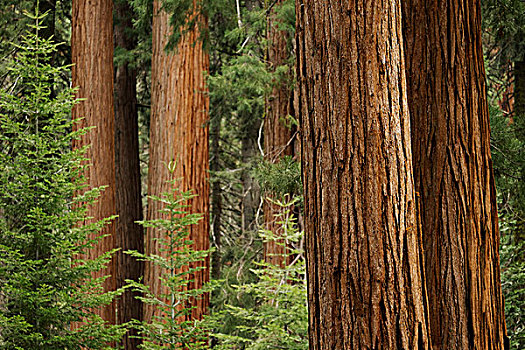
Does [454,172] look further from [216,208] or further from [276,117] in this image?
[216,208]

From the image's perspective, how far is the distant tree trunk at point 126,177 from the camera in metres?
10.8

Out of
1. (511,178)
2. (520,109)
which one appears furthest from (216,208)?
(511,178)

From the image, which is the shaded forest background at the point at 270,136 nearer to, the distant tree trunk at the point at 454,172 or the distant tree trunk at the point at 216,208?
the distant tree trunk at the point at 216,208

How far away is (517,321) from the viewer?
20.5 ft

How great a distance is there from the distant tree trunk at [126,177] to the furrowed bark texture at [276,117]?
388 cm

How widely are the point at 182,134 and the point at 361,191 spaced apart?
5.17m

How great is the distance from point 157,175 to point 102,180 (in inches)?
39.9

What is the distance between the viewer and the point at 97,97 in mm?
8297

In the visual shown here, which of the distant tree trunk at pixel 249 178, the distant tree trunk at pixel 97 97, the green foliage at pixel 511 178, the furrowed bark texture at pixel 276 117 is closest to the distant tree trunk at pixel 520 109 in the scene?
the green foliage at pixel 511 178

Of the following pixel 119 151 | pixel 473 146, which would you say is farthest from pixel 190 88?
pixel 473 146

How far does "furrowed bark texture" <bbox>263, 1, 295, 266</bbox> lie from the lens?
7.84m

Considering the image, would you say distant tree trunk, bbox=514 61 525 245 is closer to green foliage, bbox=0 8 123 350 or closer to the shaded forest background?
the shaded forest background

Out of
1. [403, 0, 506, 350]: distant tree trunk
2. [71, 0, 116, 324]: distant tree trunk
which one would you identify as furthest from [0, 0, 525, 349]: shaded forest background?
[403, 0, 506, 350]: distant tree trunk

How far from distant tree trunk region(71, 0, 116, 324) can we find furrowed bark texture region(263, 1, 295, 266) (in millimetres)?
2322
